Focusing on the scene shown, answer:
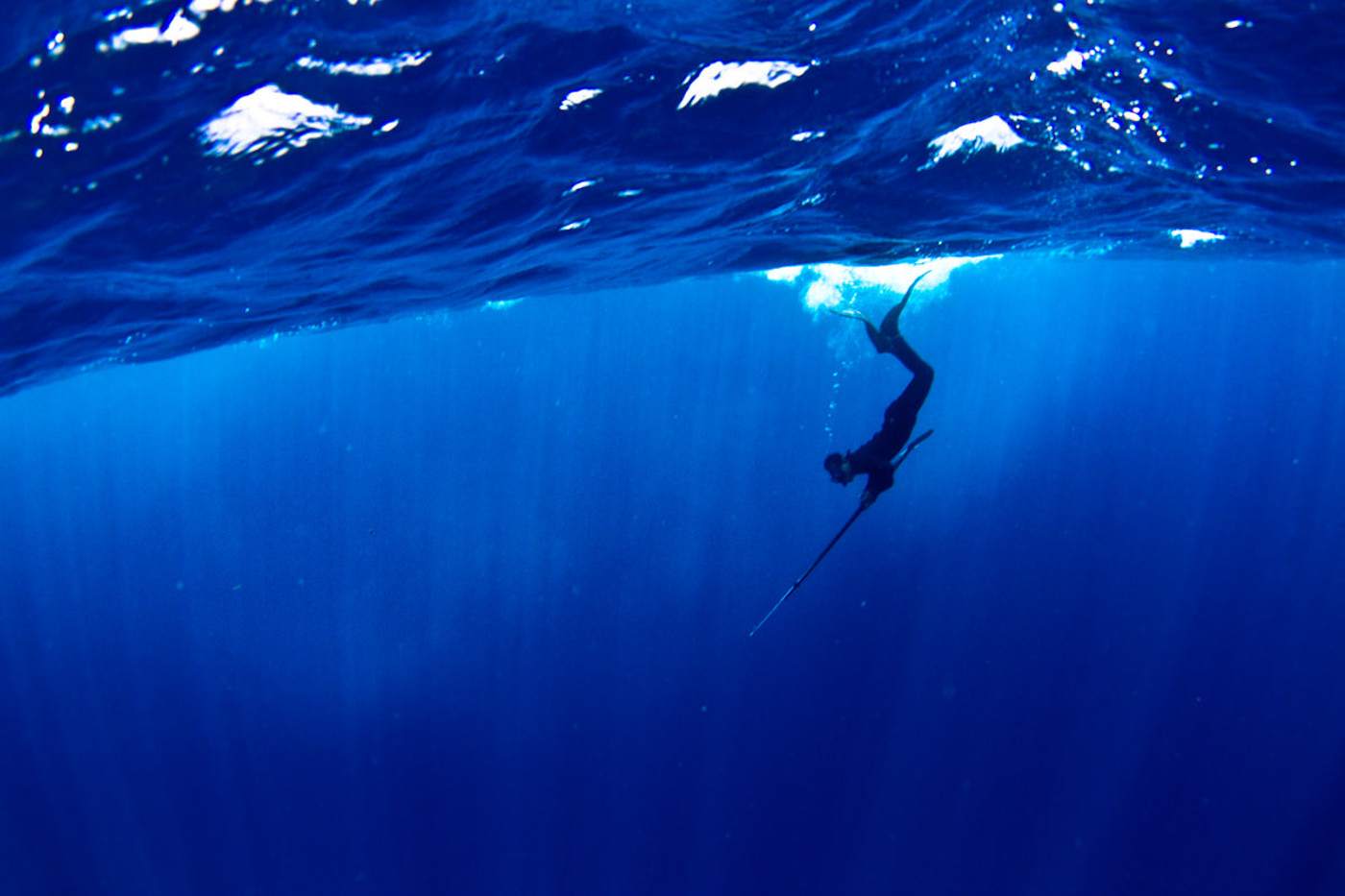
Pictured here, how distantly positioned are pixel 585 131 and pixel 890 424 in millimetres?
4642

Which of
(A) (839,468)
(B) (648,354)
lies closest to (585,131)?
(A) (839,468)

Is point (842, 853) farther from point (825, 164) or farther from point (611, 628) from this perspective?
point (825, 164)

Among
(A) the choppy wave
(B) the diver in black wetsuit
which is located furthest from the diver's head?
(A) the choppy wave

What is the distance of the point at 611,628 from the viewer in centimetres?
4184

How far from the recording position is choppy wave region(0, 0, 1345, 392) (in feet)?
19.0

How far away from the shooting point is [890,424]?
797 centimetres

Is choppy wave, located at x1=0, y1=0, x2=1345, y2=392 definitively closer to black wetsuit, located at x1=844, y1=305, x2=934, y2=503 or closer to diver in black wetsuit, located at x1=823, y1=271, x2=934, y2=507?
diver in black wetsuit, located at x1=823, y1=271, x2=934, y2=507

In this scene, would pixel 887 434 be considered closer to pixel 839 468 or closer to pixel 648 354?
pixel 839 468

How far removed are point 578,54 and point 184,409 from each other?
73.1 meters

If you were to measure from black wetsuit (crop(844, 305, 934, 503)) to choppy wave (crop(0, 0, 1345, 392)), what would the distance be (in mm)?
2531

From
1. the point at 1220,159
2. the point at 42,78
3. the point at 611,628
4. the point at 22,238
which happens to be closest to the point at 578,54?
the point at 42,78

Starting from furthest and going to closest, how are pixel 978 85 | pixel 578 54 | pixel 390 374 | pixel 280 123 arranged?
pixel 390 374, pixel 978 85, pixel 280 123, pixel 578 54

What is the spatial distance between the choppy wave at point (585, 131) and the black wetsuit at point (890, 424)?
8.30 feet

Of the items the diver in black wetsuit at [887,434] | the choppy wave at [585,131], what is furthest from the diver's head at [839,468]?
the choppy wave at [585,131]
